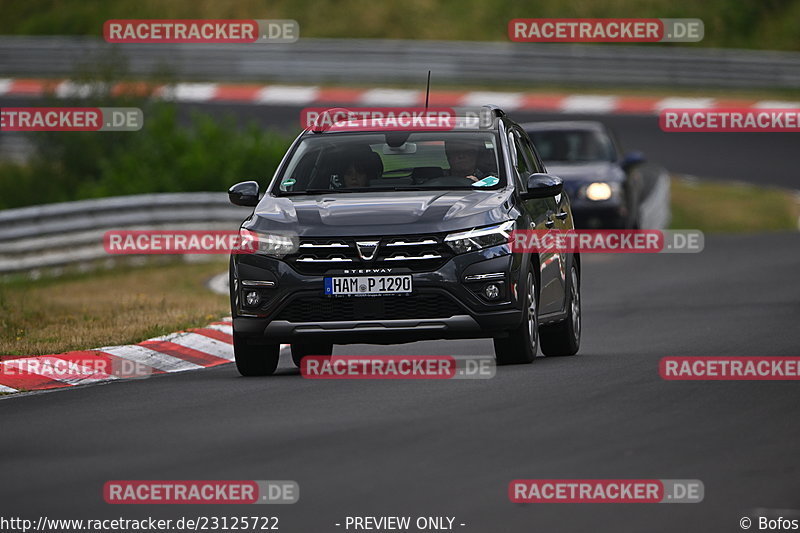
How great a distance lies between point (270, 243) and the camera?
1120 centimetres

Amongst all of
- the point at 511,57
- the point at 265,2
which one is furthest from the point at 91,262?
the point at 265,2

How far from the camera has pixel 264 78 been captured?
40.0 m

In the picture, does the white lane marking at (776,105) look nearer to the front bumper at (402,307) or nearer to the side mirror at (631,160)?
the side mirror at (631,160)

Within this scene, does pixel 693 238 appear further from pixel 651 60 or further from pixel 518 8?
pixel 518 8

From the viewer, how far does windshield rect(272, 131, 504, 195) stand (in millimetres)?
11977

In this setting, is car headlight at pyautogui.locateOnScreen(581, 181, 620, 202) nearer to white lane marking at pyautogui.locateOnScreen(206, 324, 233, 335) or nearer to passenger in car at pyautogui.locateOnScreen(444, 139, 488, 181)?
white lane marking at pyautogui.locateOnScreen(206, 324, 233, 335)

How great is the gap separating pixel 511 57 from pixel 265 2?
8.61m

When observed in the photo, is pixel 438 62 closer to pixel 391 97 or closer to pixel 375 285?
pixel 391 97

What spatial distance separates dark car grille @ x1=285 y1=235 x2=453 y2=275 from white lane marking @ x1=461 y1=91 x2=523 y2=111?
25.2 metres

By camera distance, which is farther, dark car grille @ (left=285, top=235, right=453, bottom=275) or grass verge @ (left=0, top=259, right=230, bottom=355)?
grass verge @ (left=0, top=259, right=230, bottom=355)

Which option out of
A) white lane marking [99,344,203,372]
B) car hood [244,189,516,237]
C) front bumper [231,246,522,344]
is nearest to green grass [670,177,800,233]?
white lane marking [99,344,203,372]

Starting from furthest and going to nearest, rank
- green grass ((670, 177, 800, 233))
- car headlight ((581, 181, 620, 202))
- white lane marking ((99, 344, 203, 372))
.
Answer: green grass ((670, 177, 800, 233)), car headlight ((581, 181, 620, 202)), white lane marking ((99, 344, 203, 372))

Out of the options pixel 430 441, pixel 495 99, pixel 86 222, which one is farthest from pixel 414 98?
pixel 430 441

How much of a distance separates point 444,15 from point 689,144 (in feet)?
36.4
